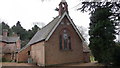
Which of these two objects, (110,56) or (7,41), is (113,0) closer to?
(110,56)

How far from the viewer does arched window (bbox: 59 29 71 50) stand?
24.5m

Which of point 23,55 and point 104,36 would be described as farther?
point 23,55

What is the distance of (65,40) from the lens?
2488cm

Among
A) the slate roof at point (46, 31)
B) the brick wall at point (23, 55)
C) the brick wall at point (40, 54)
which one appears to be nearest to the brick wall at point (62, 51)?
the brick wall at point (40, 54)

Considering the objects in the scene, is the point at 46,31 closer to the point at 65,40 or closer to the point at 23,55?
the point at 65,40

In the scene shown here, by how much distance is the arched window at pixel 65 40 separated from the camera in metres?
24.5

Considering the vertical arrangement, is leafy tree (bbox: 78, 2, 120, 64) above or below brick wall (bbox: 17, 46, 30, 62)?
above

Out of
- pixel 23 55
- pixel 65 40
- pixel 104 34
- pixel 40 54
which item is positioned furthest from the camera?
pixel 23 55

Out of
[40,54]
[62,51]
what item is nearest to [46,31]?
[40,54]

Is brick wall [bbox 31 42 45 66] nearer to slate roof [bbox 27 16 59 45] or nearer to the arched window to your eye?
slate roof [bbox 27 16 59 45]

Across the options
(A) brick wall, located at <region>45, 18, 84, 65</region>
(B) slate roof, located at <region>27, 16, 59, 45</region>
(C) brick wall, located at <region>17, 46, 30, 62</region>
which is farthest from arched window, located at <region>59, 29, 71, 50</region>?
(C) brick wall, located at <region>17, 46, 30, 62</region>

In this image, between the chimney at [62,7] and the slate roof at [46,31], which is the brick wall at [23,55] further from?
the chimney at [62,7]

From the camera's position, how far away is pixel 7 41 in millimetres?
49188

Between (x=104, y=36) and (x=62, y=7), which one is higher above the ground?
(x=62, y=7)
